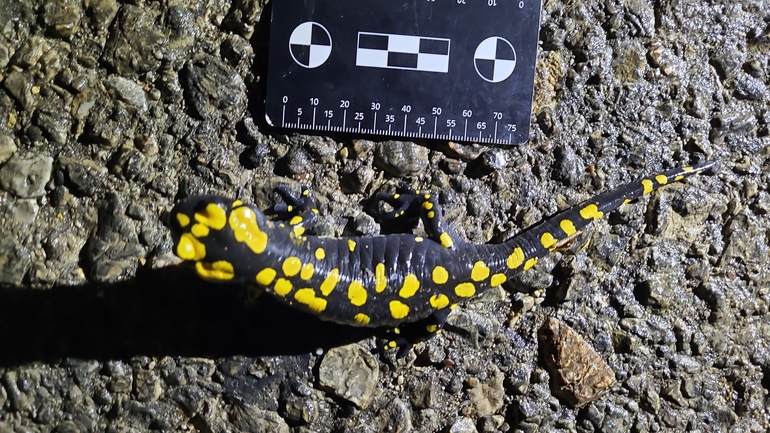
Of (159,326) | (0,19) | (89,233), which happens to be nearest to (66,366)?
(159,326)

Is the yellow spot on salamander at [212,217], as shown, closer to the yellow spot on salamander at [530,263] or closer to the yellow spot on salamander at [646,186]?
the yellow spot on salamander at [530,263]

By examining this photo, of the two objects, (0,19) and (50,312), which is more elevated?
(0,19)

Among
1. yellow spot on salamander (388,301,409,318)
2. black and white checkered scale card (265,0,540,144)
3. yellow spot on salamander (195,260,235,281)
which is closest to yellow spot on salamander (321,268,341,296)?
yellow spot on salamander (388,301,409,318)

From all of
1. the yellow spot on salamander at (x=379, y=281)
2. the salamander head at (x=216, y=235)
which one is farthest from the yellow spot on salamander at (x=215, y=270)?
the yellow spot on salamander at (x=379, y=281)

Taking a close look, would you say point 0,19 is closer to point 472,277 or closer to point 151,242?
point 151,242

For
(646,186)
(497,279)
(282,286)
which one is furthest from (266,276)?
(646,186)
